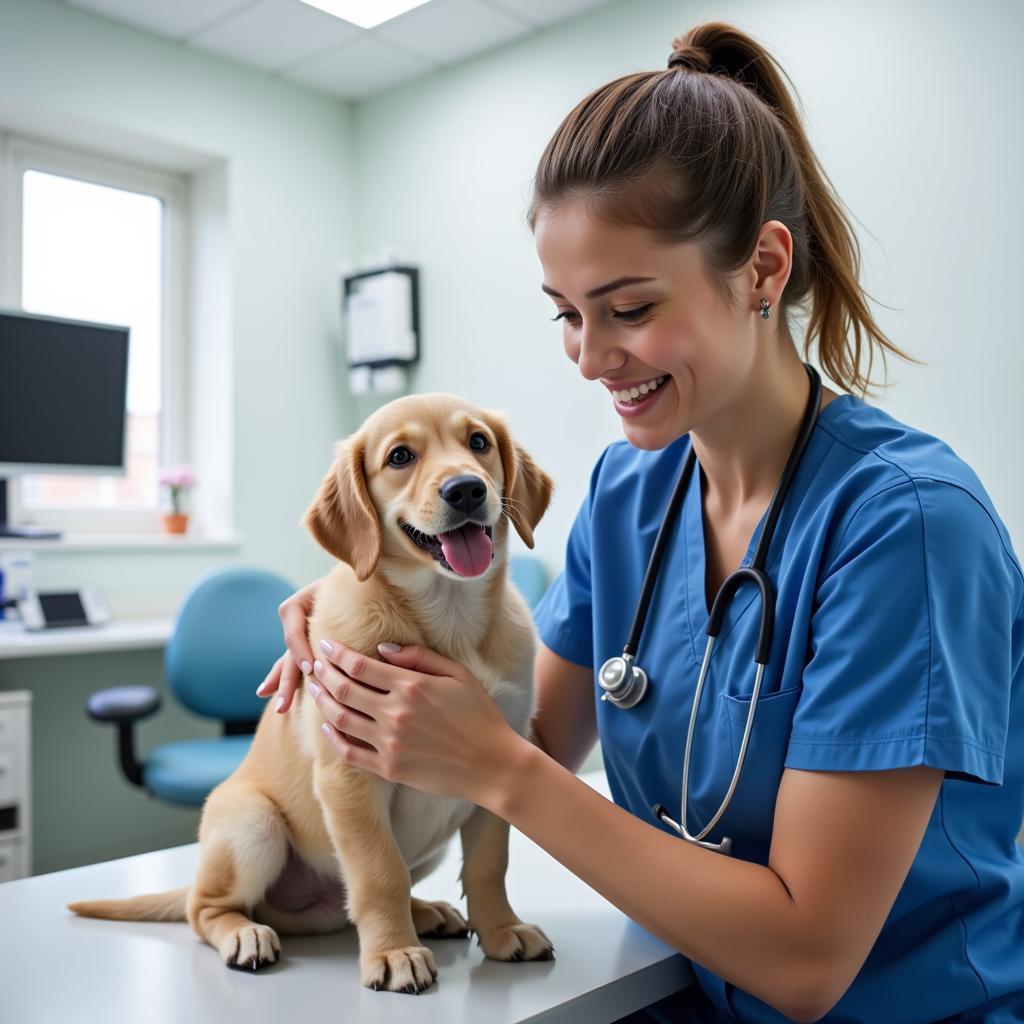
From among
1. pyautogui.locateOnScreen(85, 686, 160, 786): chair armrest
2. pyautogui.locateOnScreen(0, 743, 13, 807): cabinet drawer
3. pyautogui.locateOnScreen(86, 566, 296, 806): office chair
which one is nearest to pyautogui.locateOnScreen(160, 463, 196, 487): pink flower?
pyautogui.locateOnScreen(86, 566, 296, 806): office chair

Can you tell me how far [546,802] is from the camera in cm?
90

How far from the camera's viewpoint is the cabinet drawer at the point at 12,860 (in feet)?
8.54

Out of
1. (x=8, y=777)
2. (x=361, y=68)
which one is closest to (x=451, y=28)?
(x=361, y=68)

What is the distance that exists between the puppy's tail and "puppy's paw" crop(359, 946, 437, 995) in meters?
0.27

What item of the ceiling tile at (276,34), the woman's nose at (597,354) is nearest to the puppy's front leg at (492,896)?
the woman's nose at (597,354)

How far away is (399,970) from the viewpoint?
2.83 ft

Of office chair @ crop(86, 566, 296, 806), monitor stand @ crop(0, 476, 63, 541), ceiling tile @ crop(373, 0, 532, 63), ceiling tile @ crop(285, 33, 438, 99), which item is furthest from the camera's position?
ceiling tile @ crop(285, 33, 438, 99)

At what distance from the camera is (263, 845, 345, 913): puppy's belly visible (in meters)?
1.04

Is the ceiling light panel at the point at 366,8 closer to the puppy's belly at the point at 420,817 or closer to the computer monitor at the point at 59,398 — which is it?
the computer monitor at the point at 59,398

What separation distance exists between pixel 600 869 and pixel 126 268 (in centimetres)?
380

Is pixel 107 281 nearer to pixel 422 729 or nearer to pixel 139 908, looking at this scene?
pixel 139 908

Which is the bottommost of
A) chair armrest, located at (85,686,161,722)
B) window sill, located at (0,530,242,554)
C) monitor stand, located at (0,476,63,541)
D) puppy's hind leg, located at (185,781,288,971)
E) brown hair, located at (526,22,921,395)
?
chair armrest, located at (85,686,161,722)

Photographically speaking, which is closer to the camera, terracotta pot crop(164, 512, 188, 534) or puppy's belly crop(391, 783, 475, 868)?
puppy's belly crop(391, 783, 475, 868)

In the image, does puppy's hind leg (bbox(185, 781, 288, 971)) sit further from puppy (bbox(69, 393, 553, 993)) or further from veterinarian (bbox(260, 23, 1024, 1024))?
veterinarian (bbox(260, 23, 1024, 1024))
